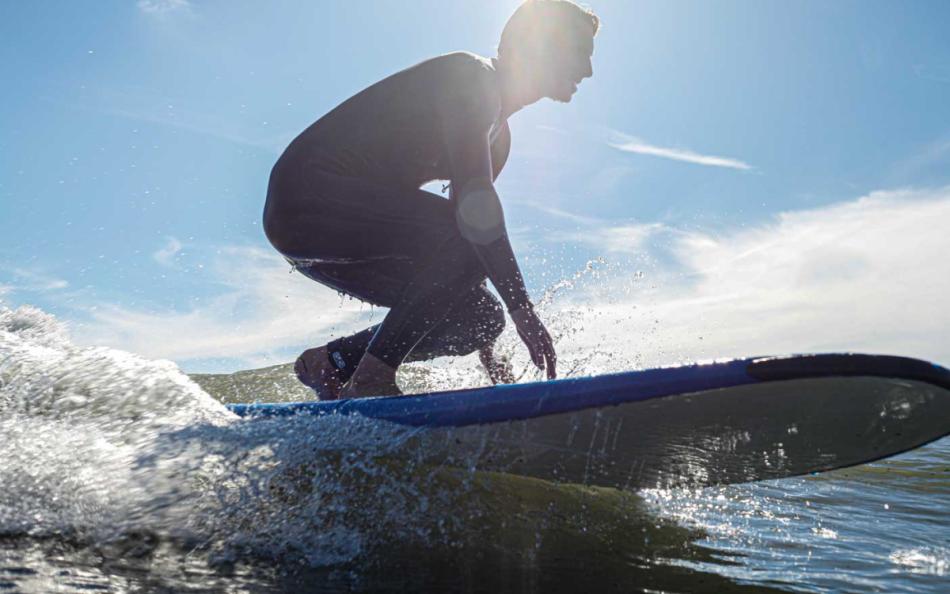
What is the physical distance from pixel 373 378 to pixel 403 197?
654mm

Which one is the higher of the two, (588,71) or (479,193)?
(588,71)

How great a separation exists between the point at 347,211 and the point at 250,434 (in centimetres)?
91

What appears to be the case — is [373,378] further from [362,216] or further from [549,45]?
[549,45]

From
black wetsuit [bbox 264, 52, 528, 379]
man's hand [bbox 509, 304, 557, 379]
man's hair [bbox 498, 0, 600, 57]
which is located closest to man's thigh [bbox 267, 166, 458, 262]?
black wetsuit [bbox 264, 52, 528, 379]

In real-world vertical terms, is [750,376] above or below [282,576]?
above

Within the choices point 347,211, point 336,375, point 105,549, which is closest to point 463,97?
point 347,211

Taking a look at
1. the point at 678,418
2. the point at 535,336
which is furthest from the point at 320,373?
the point at 678,418

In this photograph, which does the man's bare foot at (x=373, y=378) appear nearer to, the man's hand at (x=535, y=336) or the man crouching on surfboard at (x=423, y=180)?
the man crouching on surfboard at (x=423, y=180)

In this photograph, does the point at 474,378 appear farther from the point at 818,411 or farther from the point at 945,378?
the point at 945,378

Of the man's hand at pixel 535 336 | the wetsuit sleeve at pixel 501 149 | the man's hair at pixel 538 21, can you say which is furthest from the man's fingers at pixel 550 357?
the man's hair at pixel 538 21

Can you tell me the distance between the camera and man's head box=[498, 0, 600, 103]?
8.34 feet

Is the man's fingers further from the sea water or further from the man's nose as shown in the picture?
the man's nose

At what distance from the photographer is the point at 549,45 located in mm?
2553

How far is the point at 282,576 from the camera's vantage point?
5.18 ft
